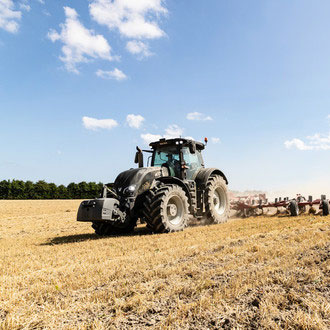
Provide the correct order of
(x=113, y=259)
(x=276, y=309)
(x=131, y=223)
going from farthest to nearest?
(x=131, y=223) → (x=113, y=259) → (x=276, y=309)

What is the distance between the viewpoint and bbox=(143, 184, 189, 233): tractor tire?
7.25m

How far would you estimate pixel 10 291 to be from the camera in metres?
3.35

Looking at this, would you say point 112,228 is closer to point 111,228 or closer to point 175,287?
point 111,228

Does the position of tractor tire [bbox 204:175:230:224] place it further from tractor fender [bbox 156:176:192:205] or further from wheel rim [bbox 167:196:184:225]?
wheel rim [bbox 167:196:184:225]

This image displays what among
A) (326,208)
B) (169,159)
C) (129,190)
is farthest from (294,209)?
(129,190)

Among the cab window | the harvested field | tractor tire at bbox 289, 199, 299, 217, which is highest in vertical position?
the cab window

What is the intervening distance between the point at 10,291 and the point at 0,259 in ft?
7.82

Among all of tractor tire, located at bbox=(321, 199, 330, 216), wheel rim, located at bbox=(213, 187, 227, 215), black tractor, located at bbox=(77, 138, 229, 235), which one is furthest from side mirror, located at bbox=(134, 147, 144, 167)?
tractor tire, located at bbox=(321, 199, 330, 216)

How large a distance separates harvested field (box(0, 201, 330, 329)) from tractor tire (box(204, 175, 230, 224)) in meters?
3.84

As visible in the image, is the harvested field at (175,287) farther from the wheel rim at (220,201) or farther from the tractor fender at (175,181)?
the wheel rim at (220,201)

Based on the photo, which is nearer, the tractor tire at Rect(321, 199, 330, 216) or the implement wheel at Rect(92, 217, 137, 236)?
the implement wheel at Rect(92, 217, 137, 236)

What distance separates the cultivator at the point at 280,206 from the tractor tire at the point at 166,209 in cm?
403

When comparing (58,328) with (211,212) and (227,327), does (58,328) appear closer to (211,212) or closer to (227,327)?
(227,327)

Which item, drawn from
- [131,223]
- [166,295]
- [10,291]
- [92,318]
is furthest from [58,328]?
[131,223]
